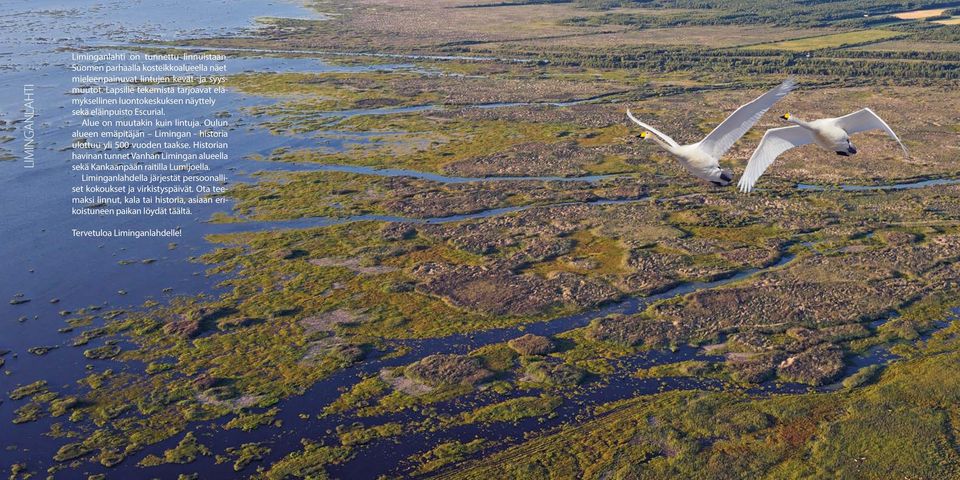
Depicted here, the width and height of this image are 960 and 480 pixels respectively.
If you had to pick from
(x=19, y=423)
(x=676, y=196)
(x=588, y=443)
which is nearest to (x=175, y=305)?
(x=19, y=423)

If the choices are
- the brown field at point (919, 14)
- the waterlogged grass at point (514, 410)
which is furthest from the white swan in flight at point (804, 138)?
the brown field at point (919, 14)

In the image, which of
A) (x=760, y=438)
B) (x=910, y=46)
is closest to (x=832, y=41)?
(x=910, y=46)

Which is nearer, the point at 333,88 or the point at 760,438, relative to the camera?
the point at 760,438

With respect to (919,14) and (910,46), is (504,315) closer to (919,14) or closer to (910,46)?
(910,46)

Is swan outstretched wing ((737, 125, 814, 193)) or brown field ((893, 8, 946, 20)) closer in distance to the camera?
swan outstretched wing ((737, 125, 814, 193))

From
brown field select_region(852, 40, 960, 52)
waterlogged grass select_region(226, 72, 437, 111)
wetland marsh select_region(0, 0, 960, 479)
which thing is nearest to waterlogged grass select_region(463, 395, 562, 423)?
wetland marsh select_region(0, 0, 960, 479)

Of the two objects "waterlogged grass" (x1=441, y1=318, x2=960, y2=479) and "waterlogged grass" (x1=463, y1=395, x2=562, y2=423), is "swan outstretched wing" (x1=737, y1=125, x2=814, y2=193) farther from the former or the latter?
"waterlogged grass" (x1=463, y1=395, x2=562, y2=423)

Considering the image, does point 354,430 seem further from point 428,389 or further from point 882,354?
point 882,354

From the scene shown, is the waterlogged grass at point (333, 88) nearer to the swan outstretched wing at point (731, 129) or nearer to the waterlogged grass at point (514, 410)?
the waterlogged grass at point (514, 410)
